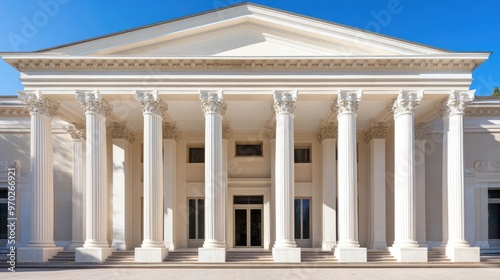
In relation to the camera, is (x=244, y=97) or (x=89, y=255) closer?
(x=89, y=255)

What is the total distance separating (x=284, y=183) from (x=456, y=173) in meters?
8.39

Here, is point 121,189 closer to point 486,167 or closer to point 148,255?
point 148,255

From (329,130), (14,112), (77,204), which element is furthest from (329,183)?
(14,112)

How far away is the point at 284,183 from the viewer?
19438 millimetres

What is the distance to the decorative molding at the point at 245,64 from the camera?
1958 cm

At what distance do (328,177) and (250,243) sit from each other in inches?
257

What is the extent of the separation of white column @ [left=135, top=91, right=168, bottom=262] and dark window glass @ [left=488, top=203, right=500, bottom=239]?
2031cm

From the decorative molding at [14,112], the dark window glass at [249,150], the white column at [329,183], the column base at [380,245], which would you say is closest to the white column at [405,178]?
the column base at [380,245]

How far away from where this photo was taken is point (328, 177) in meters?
24.9

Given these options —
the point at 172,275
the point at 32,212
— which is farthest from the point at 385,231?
the point at 32,212

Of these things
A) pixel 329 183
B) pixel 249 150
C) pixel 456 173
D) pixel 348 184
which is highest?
pixel 249 150

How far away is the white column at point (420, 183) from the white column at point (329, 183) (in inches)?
184

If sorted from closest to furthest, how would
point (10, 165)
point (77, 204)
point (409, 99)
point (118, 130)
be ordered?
point (409, 99)
point (77, 204)
point (118, 130)
point (10, 165)

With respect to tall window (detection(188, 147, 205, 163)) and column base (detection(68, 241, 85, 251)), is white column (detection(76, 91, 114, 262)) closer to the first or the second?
column base (detection(68, 241, 85, 251))
